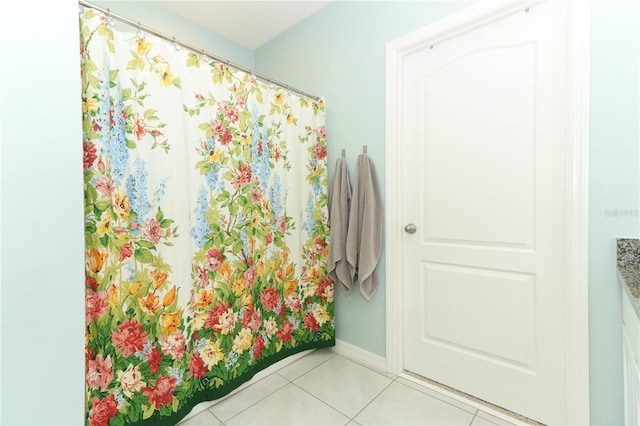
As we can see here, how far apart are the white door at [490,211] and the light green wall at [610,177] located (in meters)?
0.10

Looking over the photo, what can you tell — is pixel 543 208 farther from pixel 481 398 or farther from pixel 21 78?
pixel 21 78

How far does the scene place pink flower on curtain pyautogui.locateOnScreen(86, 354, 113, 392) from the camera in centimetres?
103

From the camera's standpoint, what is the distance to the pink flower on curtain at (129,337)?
1089mm

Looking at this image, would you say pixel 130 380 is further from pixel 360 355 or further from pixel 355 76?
pixel 355 76

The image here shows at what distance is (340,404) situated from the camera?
1459 millimetres

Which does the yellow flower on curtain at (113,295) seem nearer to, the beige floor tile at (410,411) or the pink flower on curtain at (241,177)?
the pink flower on curtain at (241,177)

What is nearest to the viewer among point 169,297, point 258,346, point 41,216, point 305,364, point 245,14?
point 41,216

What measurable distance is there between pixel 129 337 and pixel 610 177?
1983 mm

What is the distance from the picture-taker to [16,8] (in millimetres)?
687

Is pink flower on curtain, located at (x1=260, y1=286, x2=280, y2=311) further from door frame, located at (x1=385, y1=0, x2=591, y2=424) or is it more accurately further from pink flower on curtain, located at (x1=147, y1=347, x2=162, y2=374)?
door frame, located at (x1=385, y1=0, x2=591, y2=424)

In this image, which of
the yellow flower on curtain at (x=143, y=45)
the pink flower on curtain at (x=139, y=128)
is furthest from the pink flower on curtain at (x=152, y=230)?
the yellow flower on curtain at (x=143, y=45)

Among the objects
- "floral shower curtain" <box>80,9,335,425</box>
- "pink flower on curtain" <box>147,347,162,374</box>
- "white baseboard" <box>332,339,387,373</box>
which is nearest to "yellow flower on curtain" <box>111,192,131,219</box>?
"floral shower curtain" <box>80,9,335,425</box>

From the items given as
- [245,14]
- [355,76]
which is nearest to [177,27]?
[245,14]

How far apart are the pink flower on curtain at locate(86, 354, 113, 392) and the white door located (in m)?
1.46
